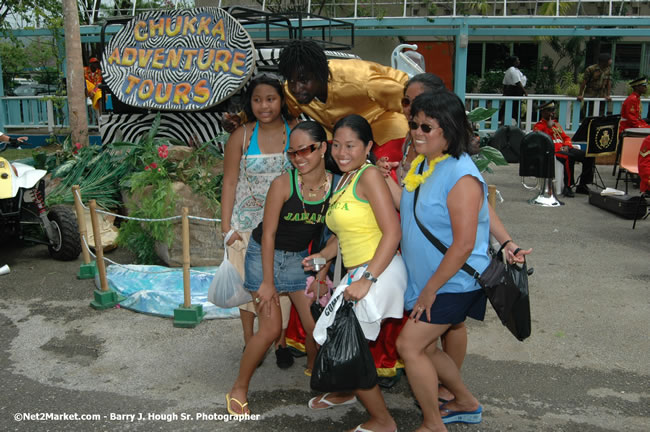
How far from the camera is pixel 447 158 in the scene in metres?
2.84

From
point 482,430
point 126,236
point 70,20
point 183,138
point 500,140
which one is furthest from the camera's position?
point 500,140

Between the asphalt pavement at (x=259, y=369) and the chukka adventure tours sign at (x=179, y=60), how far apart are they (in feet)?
6.94

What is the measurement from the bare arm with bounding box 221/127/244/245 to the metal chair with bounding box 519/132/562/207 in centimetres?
623

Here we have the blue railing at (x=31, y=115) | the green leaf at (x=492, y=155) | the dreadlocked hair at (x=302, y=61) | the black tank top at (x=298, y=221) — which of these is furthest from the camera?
the blue railing at (x=31, y=115)

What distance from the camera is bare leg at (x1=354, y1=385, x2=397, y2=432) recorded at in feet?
9.84

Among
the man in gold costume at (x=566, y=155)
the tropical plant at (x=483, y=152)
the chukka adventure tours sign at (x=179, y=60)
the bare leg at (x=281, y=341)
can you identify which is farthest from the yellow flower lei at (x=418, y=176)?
the man in gold costume at (x=566, y=155)

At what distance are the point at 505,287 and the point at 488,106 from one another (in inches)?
466

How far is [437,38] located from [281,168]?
690 inches

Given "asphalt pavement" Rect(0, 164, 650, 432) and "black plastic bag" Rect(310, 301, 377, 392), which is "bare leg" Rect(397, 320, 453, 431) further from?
"asphalt pavement" Rect(0, 164, 650, 432)

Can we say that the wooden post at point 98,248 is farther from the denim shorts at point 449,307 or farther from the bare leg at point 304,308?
the denim shorts at point 449,307

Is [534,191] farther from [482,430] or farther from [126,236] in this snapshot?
[482,430]

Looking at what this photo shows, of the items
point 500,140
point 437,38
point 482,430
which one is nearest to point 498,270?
point 482,430

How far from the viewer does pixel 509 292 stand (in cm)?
285

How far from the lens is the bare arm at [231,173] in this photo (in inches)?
146
